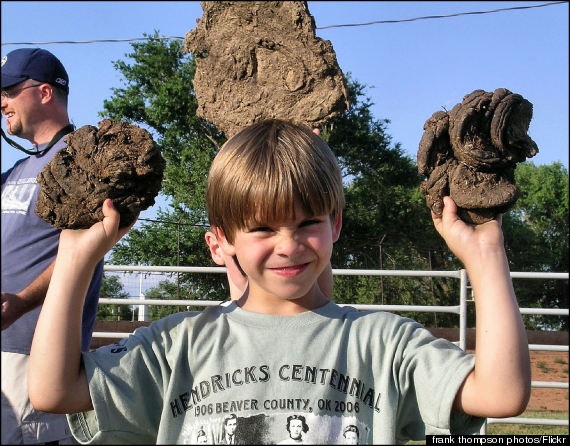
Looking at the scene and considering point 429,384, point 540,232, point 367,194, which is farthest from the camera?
point 540,232

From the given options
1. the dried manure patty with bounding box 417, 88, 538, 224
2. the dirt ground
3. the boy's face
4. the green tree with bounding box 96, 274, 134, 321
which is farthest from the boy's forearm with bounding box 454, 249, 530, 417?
the dirt ground

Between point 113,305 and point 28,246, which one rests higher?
point 113,305

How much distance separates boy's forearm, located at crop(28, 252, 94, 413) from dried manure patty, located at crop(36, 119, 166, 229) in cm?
11

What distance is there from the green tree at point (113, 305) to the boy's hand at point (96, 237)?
4913mm

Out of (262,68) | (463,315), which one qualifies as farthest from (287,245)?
(262,68)

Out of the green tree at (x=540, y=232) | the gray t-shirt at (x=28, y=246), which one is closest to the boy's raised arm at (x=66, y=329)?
the gray t-shirt at (x=28, y=246)

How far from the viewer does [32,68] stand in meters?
2.56

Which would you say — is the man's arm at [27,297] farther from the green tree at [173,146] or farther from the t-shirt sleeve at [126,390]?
the green tree at [173,146]

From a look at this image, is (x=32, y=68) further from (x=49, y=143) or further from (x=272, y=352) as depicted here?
(x=272, y=352)

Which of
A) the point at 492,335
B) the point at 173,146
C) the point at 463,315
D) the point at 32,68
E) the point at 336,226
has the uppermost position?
the point at 173,146

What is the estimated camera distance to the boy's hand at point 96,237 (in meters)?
1.15

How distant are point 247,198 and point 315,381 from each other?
1.20 feet

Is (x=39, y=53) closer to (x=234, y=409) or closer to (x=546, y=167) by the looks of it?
(x=234, y=409)

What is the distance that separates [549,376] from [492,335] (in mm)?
10946
